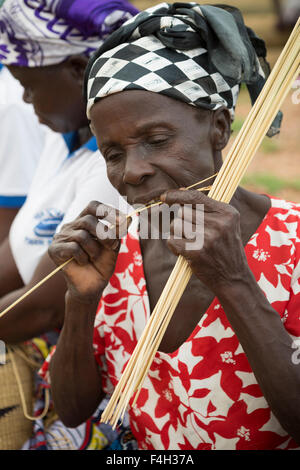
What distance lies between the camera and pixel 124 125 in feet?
4.94

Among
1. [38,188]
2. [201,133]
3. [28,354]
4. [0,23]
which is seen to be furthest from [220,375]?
[0,23]

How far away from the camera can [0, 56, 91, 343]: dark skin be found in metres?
2.10

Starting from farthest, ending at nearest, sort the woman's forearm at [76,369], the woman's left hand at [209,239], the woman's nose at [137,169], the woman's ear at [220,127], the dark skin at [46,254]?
the dark skin at [46,254] < the woman's forearm at [76,369] < the woman's ear at [220,127] < the woman's nose at [137,169] < the woman's left hand at [209,239]

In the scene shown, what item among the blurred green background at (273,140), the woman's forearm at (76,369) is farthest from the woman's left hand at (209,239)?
the blurred green background at (273,140)

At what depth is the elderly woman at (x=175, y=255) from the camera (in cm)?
149

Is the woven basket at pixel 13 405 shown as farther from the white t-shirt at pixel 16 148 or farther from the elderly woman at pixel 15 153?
the white t-shirt at pixel 16 148

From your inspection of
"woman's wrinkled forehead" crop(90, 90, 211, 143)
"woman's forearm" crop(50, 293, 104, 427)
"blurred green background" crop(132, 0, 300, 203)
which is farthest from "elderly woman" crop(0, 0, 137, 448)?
"blurred green background" crop(132, 0, 300, 203)

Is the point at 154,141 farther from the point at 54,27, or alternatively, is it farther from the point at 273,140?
the point at 273,140

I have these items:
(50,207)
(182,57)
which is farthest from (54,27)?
(182,57)

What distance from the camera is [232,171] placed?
4.54ft

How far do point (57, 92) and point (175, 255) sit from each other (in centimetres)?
110

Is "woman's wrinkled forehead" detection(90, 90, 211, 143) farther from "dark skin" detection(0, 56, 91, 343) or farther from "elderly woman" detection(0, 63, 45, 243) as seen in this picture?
"elderly woman" detection(0, 63, 45, 243)

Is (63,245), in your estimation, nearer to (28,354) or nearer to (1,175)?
(28,354)

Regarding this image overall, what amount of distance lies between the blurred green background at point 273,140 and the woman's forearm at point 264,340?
4077 millimetres
